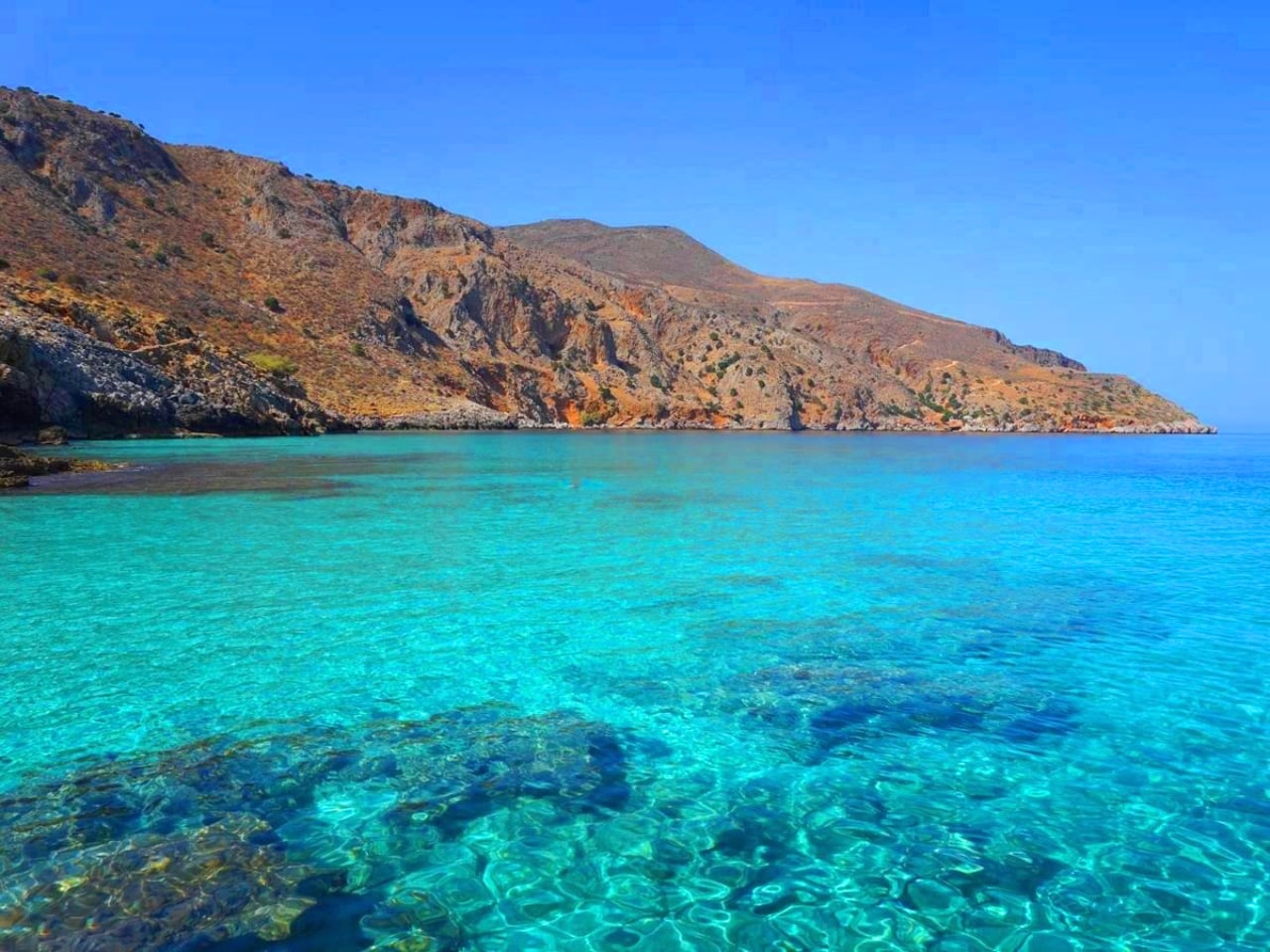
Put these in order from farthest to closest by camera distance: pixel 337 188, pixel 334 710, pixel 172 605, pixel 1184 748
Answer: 1. pixel 337 188
2. pixel 172 605
3. pixel 334 710
4. pixel 1184 748

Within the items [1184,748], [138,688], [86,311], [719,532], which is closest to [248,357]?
[86,311]

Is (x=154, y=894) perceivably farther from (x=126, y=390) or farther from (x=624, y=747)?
(x=126, y=390)

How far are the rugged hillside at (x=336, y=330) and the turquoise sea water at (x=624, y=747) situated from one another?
35525mm

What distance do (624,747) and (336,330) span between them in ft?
251

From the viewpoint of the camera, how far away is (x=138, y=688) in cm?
866

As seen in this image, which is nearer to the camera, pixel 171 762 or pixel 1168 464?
pixel 171 762

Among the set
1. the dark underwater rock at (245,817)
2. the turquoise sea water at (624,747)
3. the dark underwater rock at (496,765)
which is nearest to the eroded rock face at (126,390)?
the turquoise sea water at (624,747)

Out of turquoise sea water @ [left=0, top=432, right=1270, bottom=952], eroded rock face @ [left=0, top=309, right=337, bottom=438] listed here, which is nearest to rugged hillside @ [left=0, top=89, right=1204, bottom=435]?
eroded rock face @ [left=0, top=309, right=337, bottom=438]

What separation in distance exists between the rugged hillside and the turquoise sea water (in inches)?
1399

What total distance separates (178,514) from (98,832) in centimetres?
1670

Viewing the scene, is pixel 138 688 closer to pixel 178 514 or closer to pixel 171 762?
pixel 171 762

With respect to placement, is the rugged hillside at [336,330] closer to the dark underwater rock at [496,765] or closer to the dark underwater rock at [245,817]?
the dark underwater rock at [245,817]

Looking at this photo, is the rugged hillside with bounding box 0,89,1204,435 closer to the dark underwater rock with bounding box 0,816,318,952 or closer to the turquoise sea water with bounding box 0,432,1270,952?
the turquoise sea water with bounding box 0,432,1270,952

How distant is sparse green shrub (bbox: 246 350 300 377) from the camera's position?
6444 centimetres
